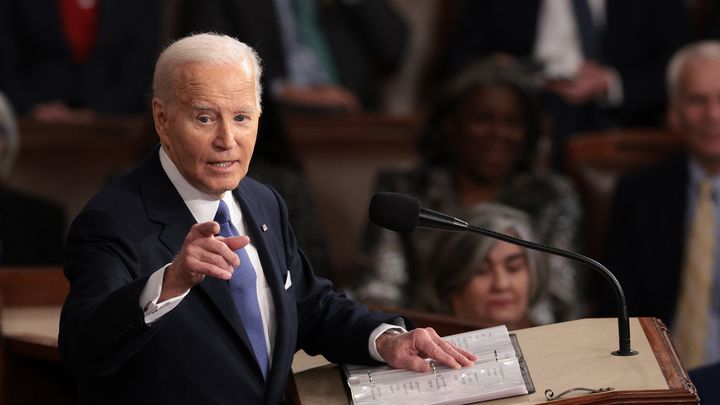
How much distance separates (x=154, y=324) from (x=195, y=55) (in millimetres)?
360

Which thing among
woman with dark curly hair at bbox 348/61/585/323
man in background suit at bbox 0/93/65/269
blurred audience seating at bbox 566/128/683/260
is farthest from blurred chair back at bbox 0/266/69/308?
blurred audience seating at bbox 566/128/683/260

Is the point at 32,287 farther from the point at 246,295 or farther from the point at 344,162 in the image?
the point at 344,162

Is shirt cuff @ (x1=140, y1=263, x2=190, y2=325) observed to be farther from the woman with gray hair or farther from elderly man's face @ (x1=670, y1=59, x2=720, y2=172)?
elderly man's face @ (x1=670, y1=59, x2=720, y2=172)

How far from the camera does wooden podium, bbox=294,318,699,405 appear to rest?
1856mm

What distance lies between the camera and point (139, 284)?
1709 mm

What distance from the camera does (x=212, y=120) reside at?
183cm

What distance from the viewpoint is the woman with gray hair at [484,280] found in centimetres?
316

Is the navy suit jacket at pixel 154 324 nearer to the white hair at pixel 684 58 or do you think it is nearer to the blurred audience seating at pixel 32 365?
the blurred audience seating at pixel 32 365

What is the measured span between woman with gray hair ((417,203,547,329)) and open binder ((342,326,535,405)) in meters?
1.13

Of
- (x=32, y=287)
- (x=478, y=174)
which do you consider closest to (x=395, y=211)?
(x=32, y=287)

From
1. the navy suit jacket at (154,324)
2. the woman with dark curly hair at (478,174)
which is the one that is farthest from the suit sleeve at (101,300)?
the woman with dark curly hair at (478,174)

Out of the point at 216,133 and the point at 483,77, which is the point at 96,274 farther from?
the point at 483,77

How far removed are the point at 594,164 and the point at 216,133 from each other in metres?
2.57

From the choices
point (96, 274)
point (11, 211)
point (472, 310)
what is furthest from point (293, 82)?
point (96, 274)
